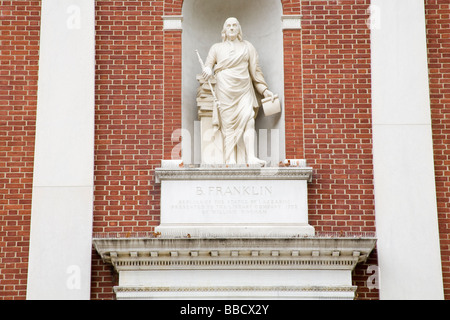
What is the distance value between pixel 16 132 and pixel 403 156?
624 cm

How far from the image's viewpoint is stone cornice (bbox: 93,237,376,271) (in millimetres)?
14617

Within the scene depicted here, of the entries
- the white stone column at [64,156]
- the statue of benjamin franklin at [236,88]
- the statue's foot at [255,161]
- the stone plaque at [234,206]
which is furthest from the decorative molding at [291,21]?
the white stone column at [64,156]

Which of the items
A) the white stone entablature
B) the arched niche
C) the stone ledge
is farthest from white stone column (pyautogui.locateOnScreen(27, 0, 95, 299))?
the arched niche

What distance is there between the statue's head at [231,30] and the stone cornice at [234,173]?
239cm

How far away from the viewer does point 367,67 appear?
52.2 ft

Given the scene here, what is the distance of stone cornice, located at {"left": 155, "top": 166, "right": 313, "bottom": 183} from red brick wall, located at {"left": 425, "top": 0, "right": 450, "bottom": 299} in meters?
2.15

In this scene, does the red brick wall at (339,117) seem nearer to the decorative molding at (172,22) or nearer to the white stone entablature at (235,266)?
the white stone entablature at (235,266)

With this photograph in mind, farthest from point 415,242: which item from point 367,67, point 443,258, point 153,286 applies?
point 153,286

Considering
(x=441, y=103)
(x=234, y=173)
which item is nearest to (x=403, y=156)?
(x=441, y=103)

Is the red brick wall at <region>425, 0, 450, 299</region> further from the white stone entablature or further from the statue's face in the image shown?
the statue's face

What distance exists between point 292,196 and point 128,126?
2.90 metres

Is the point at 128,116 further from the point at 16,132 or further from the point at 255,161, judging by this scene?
the point at 255,161

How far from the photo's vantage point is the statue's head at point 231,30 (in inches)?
638
